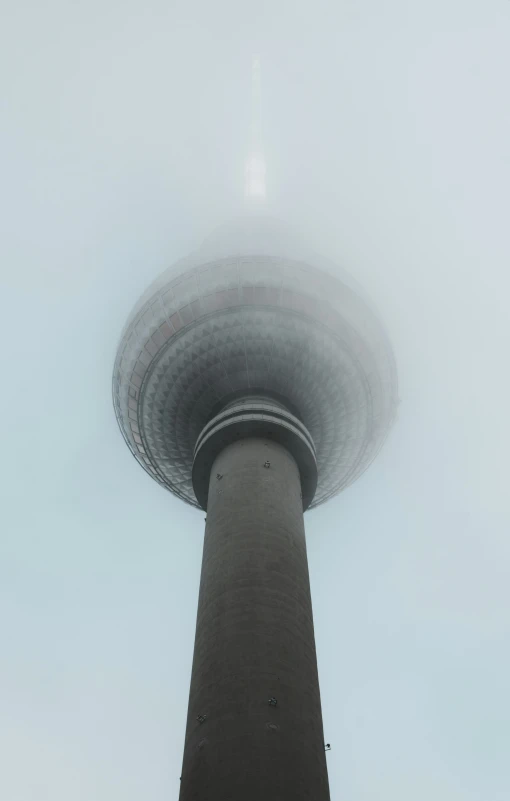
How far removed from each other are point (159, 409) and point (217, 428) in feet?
18.9

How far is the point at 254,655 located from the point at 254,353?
1491 centimetres

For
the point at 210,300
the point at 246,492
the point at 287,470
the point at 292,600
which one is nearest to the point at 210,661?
the point at 292,600

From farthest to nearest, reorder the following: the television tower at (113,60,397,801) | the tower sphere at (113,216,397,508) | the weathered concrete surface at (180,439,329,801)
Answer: the tower sphere at (113,216,397,508) → the television tower at (113,60,397,801) → the weathered concrete surface at (180,439,329,801)

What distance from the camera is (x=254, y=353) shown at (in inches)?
1172

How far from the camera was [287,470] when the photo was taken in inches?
1026

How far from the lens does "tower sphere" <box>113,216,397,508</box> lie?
29688 millimetres

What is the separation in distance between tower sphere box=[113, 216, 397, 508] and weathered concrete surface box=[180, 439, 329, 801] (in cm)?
452

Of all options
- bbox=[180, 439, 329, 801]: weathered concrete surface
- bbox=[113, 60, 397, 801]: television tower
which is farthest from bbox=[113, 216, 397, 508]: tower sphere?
bbox=[180, 439, 329, 801]: weathered concrete surface

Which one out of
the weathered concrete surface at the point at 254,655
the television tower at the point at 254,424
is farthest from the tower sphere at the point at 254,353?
the weathered concrete surface at the point at 254,655

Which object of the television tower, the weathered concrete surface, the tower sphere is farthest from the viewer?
the tower sphere

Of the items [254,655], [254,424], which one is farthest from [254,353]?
[254,655]

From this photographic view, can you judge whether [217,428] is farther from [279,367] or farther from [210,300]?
[210,300]

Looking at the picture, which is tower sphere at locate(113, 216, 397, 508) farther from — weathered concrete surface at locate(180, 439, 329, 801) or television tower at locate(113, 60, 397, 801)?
weathered concrete surface at locate(180, 439, 329, 801)

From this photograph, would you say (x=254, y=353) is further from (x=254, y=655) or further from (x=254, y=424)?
(x=254, y=655)
